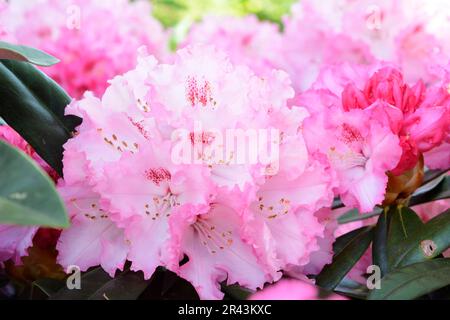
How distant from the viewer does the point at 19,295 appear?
2.53ft

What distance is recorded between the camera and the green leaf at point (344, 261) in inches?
27.1

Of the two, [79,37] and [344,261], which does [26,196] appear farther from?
[79,37]

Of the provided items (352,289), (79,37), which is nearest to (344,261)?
(352,289)

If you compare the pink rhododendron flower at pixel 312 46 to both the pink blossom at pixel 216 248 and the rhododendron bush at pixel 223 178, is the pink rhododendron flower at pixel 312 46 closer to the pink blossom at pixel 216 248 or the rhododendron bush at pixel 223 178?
the rhododendron bush at pixel 223 178

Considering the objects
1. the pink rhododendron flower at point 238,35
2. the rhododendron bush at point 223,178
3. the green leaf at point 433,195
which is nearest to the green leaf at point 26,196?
the rhododendron bush at point 223,178

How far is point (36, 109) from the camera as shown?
694 mm

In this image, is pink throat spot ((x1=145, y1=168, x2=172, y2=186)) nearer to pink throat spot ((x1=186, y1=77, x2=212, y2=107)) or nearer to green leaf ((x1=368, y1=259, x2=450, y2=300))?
pink throat spot ((x1=186, y1=77, x2=212, y2=107))

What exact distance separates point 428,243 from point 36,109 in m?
0.39

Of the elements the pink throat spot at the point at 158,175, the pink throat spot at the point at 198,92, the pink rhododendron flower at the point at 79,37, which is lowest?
the pink throat spot at the point at 158,175

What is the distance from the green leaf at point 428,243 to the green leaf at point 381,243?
2 cm

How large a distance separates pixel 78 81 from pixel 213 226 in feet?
2.50

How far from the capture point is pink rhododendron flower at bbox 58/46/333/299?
2.00 feet
